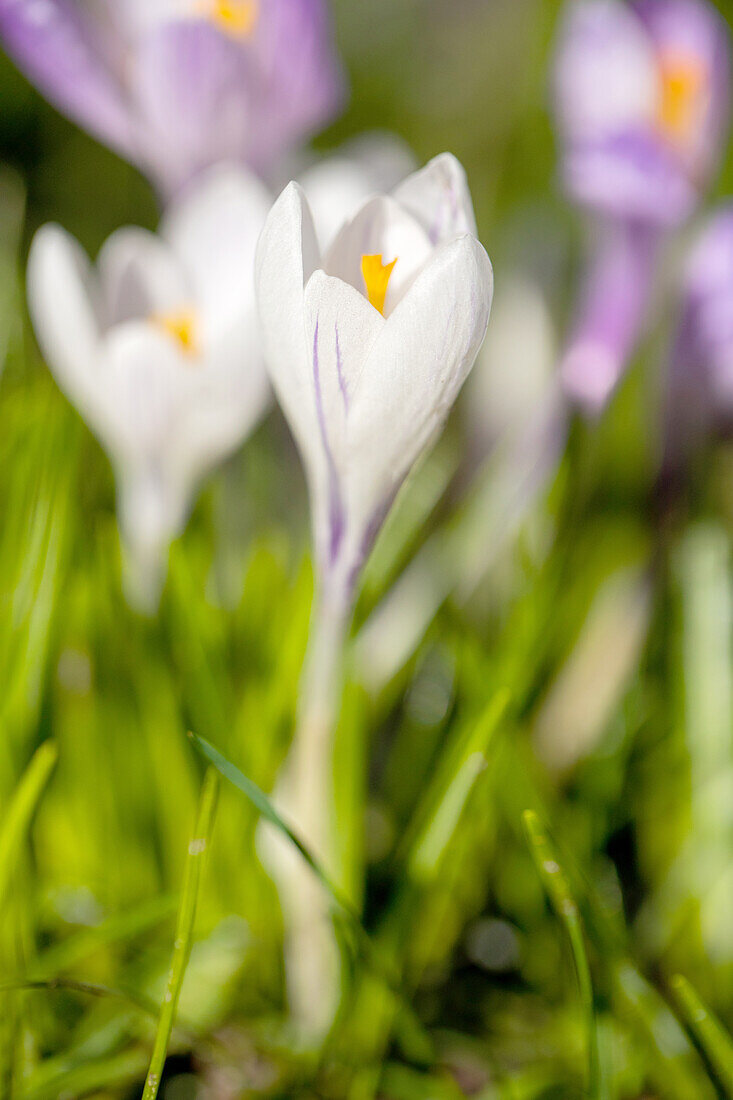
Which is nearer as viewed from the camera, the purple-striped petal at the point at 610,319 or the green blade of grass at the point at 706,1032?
the green blade of grass at the point at 706,1032

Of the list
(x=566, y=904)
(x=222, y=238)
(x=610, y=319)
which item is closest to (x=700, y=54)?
(x=610, y=319)

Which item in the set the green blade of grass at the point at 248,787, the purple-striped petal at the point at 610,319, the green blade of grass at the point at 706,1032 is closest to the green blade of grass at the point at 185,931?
the green blade of grass at the point at 248,787

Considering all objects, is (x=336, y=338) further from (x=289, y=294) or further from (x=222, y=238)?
(x=222, y=238)

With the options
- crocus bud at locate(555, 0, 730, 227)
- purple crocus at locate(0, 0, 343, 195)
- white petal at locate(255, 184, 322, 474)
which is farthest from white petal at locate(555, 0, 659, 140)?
white petal at locate(255, 184, 322, 474)

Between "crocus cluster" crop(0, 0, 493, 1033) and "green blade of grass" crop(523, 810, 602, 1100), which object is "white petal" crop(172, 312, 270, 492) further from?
"green blade of grass" crop(523, 810, 602, 1100)

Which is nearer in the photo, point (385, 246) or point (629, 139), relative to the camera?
point (385, 246)

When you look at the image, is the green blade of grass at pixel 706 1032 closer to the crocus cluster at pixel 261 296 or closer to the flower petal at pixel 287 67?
the crocus cluster at pixel 261 296
